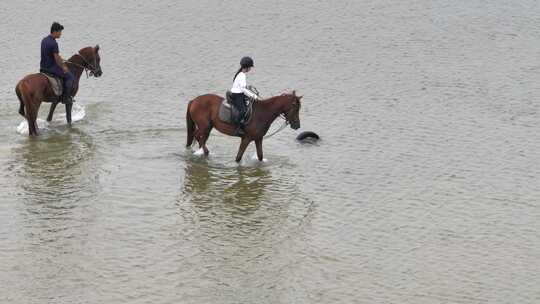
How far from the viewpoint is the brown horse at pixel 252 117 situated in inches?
945

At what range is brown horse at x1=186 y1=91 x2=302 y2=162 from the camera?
24.0 m

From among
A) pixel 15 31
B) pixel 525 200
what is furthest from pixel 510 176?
pixel 15 31

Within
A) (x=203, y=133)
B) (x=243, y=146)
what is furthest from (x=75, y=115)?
(x=243, y=146)

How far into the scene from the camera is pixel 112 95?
3166 centimetres

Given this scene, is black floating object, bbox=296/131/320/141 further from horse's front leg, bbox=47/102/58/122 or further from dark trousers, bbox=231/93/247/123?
horse's front leg, bbox=47/102/58/122

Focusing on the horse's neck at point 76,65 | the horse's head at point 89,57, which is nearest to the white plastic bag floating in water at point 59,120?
the horse's neck at point 76,65

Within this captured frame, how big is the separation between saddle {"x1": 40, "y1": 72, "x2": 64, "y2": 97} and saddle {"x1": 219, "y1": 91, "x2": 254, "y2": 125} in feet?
17.5

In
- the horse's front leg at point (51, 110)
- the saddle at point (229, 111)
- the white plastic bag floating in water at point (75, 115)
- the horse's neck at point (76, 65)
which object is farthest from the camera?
the white plastic bag floating in water at point (75, 115)

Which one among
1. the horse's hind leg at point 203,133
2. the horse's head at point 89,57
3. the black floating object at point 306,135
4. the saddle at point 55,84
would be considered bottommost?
the black floating object at point 306,135

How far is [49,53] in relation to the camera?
2597 centimetres

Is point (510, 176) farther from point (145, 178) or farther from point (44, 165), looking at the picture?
point (44, 165)

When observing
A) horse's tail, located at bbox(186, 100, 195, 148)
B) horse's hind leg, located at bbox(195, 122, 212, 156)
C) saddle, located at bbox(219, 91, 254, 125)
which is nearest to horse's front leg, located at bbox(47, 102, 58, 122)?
horse's tail, located at bbox(186, 100, 195, 148)

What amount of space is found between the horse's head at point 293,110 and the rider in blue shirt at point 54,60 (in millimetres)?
6885

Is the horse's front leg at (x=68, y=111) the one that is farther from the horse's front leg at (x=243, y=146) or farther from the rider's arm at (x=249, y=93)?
the rider's arm at (x=249, y=93)
